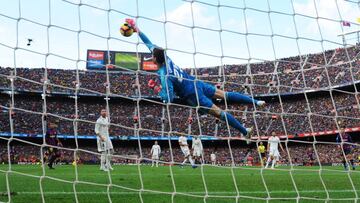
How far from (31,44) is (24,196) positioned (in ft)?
7.64

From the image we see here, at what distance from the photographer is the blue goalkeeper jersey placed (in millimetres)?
5895

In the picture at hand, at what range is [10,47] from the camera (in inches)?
170

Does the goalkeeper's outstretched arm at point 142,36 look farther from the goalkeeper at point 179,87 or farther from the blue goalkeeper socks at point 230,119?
the blue goalkeeper socks at point 230,119

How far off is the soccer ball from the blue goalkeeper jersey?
231 mm

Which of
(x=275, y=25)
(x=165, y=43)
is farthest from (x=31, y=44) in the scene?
(x=275, y=25)

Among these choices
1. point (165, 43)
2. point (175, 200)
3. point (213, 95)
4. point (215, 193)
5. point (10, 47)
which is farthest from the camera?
point (213, 95)

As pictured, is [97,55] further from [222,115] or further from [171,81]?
[171,81]

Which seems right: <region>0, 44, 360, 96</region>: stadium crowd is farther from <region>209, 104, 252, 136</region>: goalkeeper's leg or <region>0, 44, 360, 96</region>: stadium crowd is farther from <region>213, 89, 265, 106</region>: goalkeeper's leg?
<region>209, 104, 252, 136</region>: goalkeeper's leg

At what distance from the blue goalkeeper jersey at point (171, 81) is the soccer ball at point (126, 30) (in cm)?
23

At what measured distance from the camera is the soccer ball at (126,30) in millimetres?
5633

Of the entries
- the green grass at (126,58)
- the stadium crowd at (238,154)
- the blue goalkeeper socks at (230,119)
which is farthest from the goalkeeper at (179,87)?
the stadium crowd at (238,154)

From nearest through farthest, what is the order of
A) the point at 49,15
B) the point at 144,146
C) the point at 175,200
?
1. the point at 49,15
2. the point at 175,200
3. the point at 144,146

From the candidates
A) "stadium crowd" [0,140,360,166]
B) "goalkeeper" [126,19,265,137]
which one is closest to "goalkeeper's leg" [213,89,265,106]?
"goalkeeper" [126,19,265,137]

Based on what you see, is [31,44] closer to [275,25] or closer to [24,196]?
[24,196]
